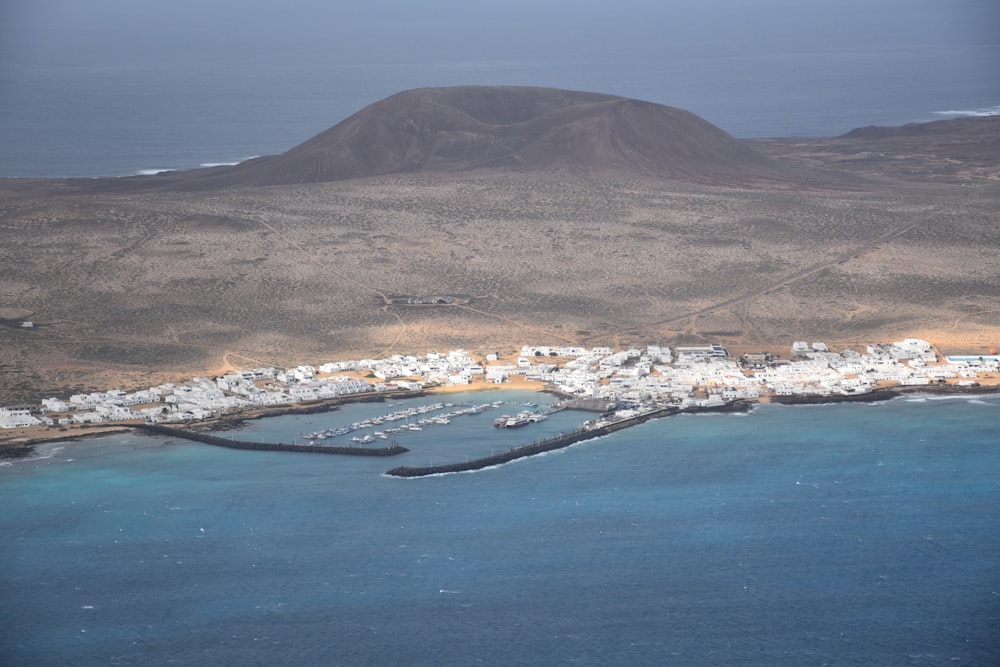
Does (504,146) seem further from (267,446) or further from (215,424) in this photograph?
(267,446)

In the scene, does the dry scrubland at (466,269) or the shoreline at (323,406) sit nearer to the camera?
the shoreline at (323,406)

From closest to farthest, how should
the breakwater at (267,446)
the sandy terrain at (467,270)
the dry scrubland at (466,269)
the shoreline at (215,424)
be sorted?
the breakwater at (267,446) → the shoreline at (215,424) → the sandy terrain at (467,270) → the dry scrubland at (466,269)

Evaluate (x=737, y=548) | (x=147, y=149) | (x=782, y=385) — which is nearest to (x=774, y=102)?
(x=147, y=149)

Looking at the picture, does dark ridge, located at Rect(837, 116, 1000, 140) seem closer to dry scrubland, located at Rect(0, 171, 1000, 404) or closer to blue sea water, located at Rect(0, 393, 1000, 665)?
dry scrubland, located at Rect(0, 171, 1000, 404)

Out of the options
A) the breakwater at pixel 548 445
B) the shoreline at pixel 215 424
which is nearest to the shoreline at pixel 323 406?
the shoreline at pixel 215 424

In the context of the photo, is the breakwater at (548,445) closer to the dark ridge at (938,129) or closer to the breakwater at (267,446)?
the breakwater at (267,446)

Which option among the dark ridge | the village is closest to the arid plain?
the village
